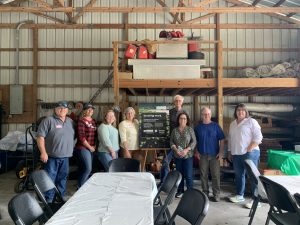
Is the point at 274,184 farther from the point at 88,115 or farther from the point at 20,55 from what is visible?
the point at 20,55

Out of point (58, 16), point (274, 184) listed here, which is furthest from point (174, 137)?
point (58, 16)

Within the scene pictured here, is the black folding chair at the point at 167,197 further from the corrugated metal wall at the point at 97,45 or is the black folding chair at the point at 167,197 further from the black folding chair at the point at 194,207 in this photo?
the corrugated metal wall at the point at 97,45

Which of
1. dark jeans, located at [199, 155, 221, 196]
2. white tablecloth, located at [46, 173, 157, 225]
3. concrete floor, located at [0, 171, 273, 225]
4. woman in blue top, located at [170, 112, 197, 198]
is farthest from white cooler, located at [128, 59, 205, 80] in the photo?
white tablecloth, located at [46, 173, 157, 225]

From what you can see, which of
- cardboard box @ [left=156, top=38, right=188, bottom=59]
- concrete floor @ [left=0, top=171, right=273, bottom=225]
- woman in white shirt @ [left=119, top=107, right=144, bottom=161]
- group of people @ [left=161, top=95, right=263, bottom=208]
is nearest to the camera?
concrete floor @ [left=0, top=171, right=273, bottom=225]

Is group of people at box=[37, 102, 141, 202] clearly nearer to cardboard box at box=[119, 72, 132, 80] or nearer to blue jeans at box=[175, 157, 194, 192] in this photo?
blue jeans at box=[175, 157, 194, 192]

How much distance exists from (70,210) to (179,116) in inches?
114

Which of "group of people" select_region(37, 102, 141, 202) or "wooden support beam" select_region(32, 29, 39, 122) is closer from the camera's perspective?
"group of people" select_region(37, 102, 141, 202)

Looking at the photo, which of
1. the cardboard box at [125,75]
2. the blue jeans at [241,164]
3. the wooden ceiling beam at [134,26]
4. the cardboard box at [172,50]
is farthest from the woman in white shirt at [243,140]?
the wooden ceiling beam at [134,26]

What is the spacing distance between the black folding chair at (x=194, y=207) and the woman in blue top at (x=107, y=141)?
2389 millimetres

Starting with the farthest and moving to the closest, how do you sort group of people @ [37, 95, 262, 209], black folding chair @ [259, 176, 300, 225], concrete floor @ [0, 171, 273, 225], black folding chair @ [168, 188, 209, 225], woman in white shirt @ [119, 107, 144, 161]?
woman in white shirt @ [119, 107, 144, 161]
group of people @ [37, 95, 262, 209]
concrete floor @ [0, 171, 273, 225]
black folding chair @ [259, 176, 300, 225]
black folding chair @ [168, 188, 209, 225]

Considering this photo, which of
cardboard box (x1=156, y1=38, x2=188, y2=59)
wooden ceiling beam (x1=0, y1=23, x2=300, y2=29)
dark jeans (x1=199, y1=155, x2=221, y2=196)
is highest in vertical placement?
wooden ceiling beam (x1=0, y1=23, x2=300, y2=29)

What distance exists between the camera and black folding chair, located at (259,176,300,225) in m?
2.33

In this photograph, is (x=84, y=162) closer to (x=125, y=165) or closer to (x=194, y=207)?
(x=125, y=165)

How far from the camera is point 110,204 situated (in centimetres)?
220
